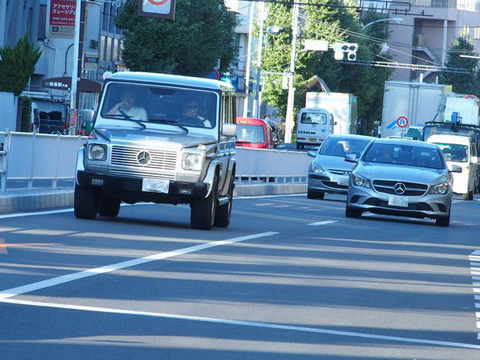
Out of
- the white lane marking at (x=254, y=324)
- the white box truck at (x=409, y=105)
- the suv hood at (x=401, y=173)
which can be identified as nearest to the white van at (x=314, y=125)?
the white box truck at (x=409, y=105)

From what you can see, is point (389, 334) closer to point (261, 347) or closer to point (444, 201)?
point (261, 347)

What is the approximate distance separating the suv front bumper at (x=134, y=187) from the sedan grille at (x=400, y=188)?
732 centimetres

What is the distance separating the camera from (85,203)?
734 inches

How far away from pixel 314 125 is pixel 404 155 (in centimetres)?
5064

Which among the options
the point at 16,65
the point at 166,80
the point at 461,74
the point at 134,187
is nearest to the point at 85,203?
the point at 134,187

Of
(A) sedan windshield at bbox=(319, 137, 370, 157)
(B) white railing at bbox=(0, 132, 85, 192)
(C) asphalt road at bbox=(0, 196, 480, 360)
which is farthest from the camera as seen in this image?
(A) sedan windshield at bbox=(319, 137, 370, 157)

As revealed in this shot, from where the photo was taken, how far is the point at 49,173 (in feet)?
77.2

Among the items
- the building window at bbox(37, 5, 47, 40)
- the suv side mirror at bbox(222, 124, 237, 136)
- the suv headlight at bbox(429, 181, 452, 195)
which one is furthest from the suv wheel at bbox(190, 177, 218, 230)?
the building window at bbox(37, 5, 47, 40)

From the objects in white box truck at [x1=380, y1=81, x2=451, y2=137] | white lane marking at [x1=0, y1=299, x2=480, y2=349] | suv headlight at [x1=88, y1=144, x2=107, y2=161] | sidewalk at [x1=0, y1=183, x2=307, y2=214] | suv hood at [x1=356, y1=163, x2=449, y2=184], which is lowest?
white lane marking at [x1=0, y1=299, x2=480, y2=349]

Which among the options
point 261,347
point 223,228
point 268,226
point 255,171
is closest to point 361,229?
point 268,226

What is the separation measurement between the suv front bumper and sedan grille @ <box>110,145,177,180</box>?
0.32ft

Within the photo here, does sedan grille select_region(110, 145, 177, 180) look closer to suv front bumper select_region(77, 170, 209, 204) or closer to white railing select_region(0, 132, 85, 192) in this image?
suv front bumper select_region(77, 170, 209, 204)

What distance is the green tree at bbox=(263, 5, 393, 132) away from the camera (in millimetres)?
89250

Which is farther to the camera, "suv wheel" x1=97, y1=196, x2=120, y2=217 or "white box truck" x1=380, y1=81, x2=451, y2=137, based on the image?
"white box truck" x1=380, y1=81, x2=451, y2=137
